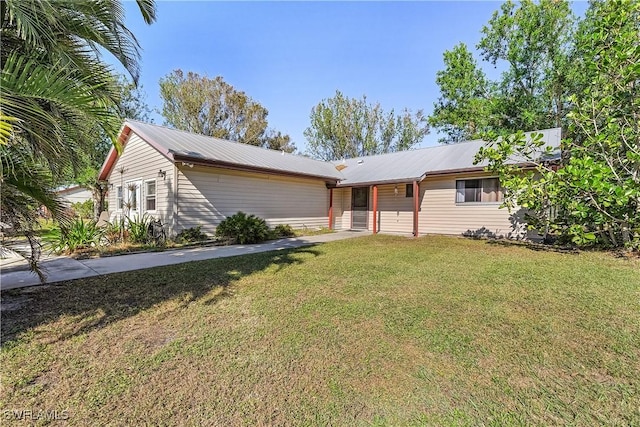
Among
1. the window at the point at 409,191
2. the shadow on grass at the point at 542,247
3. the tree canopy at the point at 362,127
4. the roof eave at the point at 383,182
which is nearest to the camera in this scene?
the shadow on grass at the point at 542,247

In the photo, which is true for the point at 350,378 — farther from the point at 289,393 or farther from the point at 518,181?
the point at 518,181

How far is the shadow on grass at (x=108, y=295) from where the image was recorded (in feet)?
11.5

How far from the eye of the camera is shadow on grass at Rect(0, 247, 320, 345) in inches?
138

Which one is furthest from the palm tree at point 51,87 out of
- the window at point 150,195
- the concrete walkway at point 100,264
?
the window at point 150,195

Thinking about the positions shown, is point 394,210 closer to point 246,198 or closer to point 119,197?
point 246,198

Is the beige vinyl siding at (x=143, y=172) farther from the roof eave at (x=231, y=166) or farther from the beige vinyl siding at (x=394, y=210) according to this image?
the beige vinyl siding at (x=394, y=210)

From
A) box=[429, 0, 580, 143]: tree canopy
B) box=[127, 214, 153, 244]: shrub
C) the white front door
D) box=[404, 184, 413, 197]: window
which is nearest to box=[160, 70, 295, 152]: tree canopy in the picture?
the white front door

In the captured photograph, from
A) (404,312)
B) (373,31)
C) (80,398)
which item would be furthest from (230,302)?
(373,31)

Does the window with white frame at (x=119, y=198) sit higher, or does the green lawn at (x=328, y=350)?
the window with white frame at (x=119, y=198)

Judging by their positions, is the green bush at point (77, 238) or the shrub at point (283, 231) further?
the shrub at point (283, 231)

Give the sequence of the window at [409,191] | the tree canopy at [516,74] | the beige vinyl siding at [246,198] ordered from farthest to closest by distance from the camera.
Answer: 1. the tree canopy at [516,74]
2. the window at [409,191]
3. the beige vinyl siding at [246,198]

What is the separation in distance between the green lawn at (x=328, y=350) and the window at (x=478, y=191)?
605 cm

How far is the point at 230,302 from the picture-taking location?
4.26 meters

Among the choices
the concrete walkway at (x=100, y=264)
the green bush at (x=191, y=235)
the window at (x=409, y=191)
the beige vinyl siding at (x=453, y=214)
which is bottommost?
the concrete walkway at (x=100, y=264)
